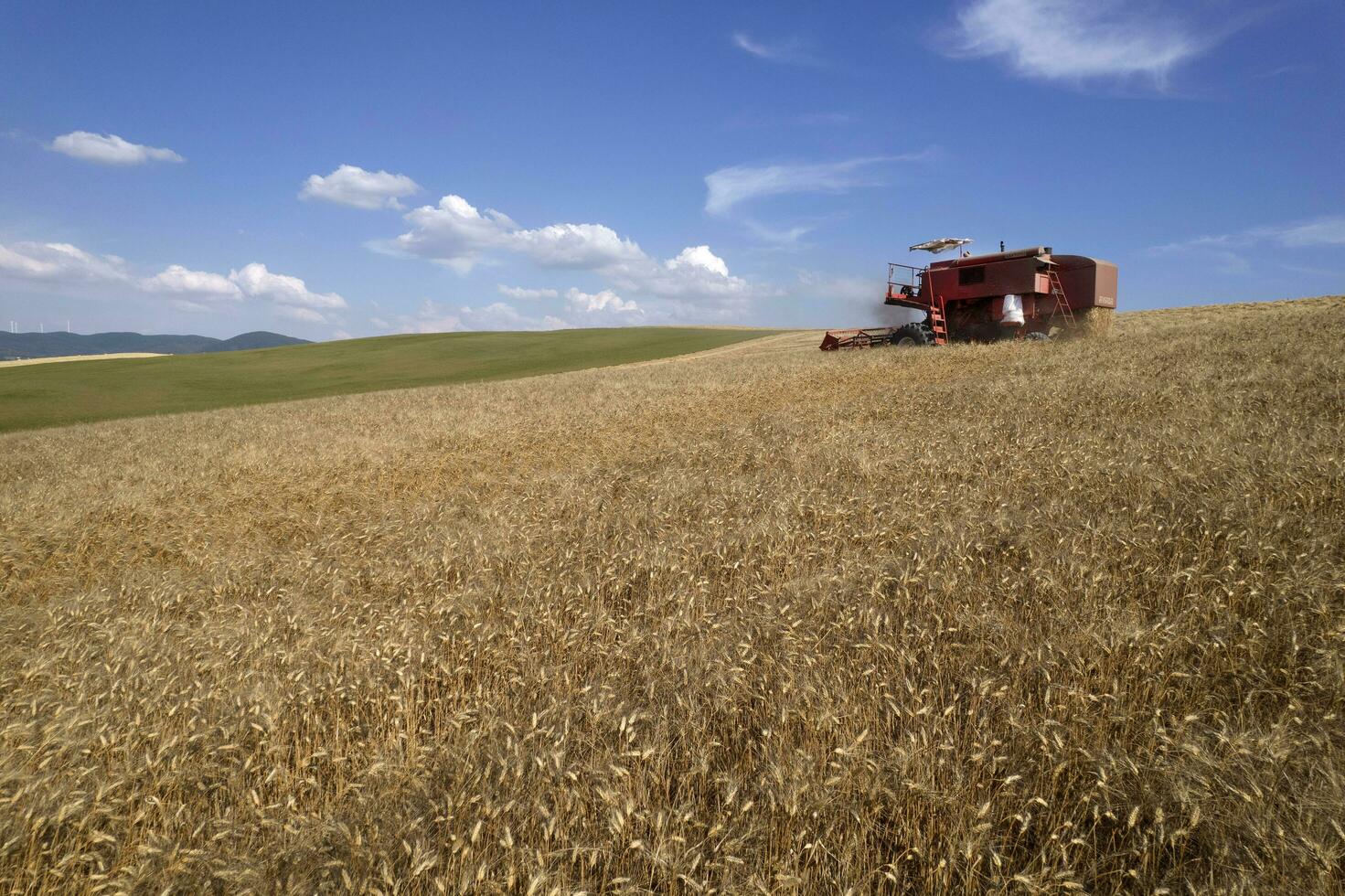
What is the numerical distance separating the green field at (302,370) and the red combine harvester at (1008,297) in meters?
22.0

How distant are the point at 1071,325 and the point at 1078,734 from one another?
20344 millimetres

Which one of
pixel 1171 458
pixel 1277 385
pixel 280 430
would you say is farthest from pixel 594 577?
pixel 280 430

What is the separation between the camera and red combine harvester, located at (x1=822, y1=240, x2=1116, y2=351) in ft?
63.9

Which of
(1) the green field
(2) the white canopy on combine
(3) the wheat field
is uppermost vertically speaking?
(2) the white canopy on combine

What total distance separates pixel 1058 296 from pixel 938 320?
11.4 feet

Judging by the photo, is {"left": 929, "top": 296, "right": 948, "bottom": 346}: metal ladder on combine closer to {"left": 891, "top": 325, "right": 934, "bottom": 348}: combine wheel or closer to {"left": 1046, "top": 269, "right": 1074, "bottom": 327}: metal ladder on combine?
{"left": 891, "top": 325, "right": 934, "bottom": 348}: combine wheel

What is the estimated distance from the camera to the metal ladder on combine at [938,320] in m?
20.7

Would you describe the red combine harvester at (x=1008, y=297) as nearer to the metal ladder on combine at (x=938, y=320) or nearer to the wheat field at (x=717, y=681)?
the metal ladder on combine at (x=938, y=320)

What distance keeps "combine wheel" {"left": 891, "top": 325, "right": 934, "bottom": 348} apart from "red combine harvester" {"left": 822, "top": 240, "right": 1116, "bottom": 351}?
0.03 m

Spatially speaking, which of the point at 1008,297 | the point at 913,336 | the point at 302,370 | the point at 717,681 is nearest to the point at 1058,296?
the point at 1008,297

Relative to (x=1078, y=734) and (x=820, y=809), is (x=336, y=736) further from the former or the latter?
(x=1078, y=734)

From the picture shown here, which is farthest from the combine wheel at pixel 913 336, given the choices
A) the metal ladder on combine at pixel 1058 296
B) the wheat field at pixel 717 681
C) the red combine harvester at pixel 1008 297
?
the wheat field at pixel 717 681

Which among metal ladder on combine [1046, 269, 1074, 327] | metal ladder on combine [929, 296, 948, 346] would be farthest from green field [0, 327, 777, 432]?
metal ladder on combine [1046, 269, 1074, 327]

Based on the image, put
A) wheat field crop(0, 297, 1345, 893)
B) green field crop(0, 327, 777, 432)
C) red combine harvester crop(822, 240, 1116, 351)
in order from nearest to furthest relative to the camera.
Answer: wheat field crop(0, 297, 1345, 893) < red combine harvester crop(822, 240, 1116, 351) < green field crop(0, 327, 777, 432)
